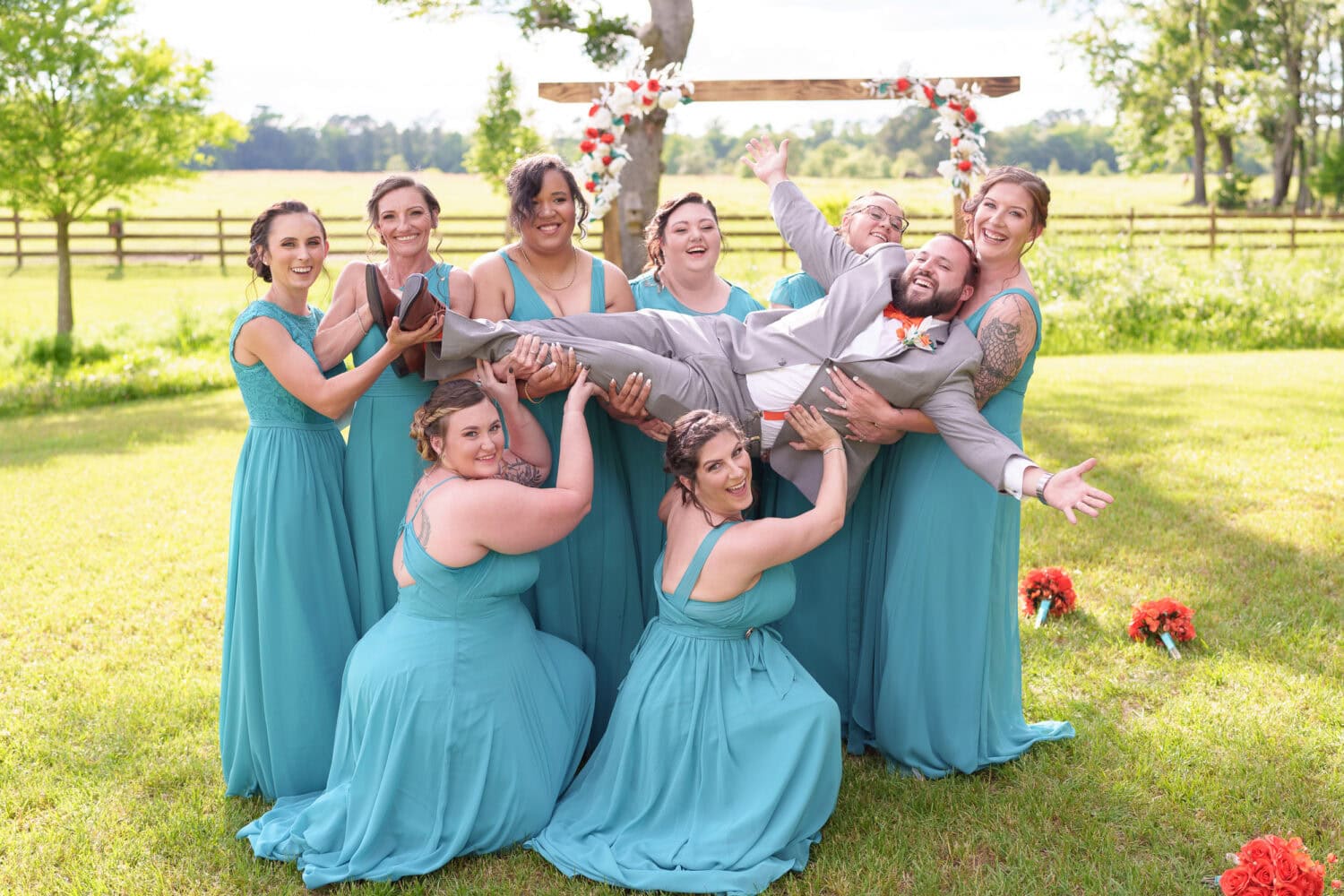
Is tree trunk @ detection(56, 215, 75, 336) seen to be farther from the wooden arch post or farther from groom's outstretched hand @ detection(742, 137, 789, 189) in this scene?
groom's outstretched hand @ detection(742, 137, 789, 189)

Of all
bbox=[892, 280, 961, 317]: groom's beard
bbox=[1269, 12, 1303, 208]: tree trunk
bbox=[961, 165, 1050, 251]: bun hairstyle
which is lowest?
bbox=[892, 280, 961, 317]: groom's beard

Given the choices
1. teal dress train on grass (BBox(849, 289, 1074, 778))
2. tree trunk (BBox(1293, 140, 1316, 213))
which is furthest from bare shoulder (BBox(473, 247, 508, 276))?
tree trunk (BBox(1293, 140, 1316, 213))

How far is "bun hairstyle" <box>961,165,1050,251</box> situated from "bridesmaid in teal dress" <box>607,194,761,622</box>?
3.50 ft

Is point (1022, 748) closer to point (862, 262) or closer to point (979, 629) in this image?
point (979, 629)

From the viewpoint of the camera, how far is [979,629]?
457 cm

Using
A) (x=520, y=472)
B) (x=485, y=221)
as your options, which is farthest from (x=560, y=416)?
(x=485, y=221)

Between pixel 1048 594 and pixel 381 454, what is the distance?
4040 mm

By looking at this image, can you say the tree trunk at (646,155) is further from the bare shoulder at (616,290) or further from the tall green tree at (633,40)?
the bare shoulder at (616,290)

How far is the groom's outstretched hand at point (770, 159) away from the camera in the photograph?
500 centimetres

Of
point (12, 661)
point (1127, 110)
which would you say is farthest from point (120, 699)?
point (1127, 110)

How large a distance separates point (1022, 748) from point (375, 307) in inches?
125

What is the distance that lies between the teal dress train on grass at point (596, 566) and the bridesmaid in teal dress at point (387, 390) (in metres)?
0.35

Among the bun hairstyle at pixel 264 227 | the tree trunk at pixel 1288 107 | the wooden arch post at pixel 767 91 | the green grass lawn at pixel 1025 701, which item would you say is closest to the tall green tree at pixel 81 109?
the green grass lawn at pixel 1025 701

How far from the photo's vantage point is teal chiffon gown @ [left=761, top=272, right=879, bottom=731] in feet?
16.0
